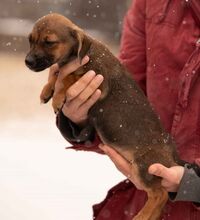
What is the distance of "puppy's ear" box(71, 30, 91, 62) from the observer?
1880 mm

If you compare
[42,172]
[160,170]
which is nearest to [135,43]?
[160,170]

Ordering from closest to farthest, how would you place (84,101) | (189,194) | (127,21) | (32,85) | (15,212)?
(189,194) < (84,101) < (127,21) < (15,212) < (32,85)

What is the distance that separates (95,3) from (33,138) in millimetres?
6012

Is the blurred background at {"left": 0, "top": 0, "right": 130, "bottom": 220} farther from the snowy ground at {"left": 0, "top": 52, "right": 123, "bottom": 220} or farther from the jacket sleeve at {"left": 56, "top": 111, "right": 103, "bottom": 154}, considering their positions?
the jacket sleeve at {"left": 56, "top": 111, "right": 103, "bottom": 154}

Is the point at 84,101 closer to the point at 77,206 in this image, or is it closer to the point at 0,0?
the point at 77,206

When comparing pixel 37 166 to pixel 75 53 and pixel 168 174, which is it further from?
pixel 168 174

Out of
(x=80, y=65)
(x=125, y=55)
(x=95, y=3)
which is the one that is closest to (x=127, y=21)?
(x=125, y=55)

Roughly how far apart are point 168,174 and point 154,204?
6.1 inches

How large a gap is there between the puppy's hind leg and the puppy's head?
1.57 feet

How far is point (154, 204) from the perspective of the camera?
1.87 m

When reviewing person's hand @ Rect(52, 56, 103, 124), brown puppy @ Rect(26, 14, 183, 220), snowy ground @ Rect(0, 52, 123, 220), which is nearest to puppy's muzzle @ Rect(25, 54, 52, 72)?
brown puppy @ Rect(26, 14, 183, 220)

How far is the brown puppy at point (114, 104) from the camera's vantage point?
1842mm

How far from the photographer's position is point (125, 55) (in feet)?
6.91

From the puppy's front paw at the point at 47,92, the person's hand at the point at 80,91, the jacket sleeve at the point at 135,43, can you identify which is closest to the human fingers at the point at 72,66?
the person's hand at the point at 80,91
